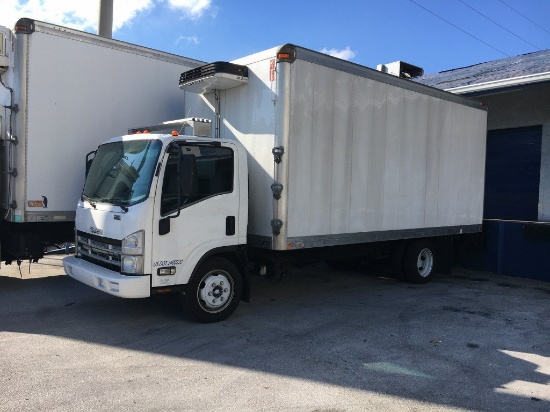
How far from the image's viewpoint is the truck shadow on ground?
4.51 meters

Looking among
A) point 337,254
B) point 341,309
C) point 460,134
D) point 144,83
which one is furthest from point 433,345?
point 144,83

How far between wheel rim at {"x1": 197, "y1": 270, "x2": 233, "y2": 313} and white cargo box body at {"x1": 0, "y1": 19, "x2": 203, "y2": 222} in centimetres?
285

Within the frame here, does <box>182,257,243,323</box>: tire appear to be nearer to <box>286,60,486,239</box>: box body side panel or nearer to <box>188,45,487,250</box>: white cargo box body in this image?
<box>188,45,487,250</box>: white cargo box body

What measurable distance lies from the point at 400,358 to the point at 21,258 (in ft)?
19.3

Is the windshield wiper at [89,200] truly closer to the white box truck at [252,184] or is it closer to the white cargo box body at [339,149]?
the white box truck at [252,184]

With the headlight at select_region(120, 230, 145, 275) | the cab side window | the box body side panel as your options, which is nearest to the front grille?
the headlight at select_region(120, 230, 145, 275)

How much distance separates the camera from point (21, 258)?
7445 mm

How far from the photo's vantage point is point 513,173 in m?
11.5

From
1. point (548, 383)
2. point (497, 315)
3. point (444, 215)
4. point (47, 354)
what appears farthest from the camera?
point (444, 215)

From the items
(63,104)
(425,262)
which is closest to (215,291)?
(63,104)

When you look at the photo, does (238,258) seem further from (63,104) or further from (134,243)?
(63,104)

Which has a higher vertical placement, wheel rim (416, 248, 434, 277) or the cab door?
the cab door

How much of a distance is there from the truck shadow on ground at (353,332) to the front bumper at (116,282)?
562 mm

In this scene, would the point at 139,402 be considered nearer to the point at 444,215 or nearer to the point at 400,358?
the point at 400,358
